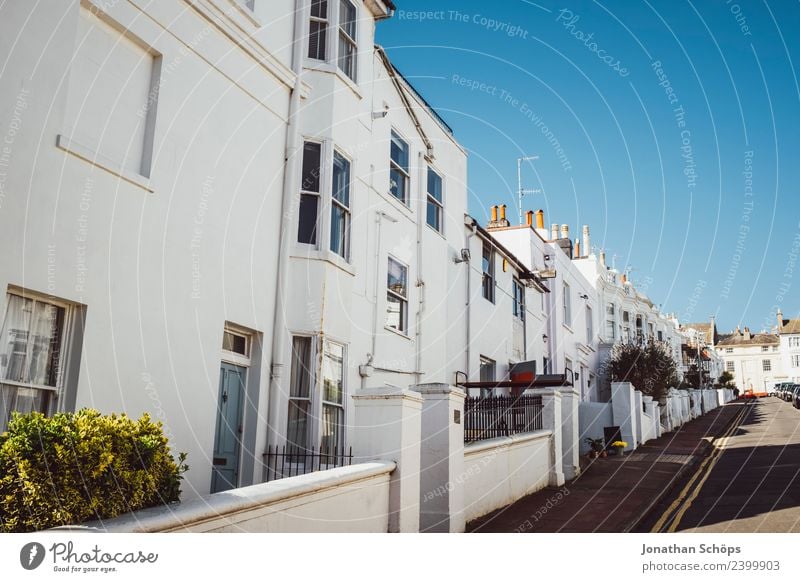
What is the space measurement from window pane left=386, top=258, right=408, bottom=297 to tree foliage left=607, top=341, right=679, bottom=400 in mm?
18612

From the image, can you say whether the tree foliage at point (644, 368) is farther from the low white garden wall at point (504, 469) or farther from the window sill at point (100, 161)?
the window sill at point (100, 161)

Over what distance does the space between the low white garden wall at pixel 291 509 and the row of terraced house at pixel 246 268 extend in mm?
26

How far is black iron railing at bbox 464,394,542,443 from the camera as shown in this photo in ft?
35.7

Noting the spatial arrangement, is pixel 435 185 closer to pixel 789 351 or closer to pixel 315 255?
pixel 315 255

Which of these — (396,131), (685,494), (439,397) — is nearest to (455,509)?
(439,397)

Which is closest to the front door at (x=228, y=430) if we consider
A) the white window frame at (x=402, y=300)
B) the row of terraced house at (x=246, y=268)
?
the row of terraced house at (x=246, y=268)

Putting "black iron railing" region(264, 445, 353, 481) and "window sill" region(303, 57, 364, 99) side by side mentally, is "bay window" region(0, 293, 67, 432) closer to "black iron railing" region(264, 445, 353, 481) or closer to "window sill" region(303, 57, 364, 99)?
"black iron railing" region(264, 445, 353, 481)

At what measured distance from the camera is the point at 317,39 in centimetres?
1162

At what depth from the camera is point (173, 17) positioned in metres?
8.45

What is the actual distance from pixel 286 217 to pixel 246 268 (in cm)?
126

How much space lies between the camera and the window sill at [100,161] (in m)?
6.69

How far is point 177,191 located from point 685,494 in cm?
952

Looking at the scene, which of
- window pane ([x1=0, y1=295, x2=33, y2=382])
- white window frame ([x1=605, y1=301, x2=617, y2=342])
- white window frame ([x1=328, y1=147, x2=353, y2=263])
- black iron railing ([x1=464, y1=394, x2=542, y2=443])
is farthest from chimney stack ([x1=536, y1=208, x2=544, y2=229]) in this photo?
window pane ([x1=0, y1=295, x2=33, y2=382])

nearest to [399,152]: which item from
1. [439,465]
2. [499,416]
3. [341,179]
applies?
[341,179]
